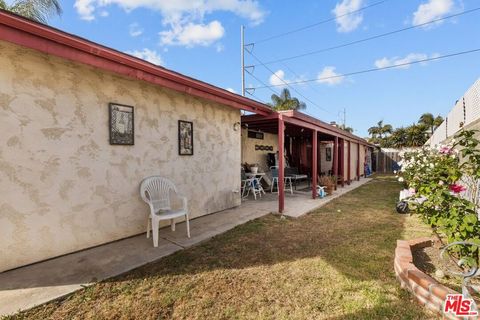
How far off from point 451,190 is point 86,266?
4.13 m

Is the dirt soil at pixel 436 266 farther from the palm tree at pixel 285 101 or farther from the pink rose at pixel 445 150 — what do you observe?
the palm tree at pixel 285 101

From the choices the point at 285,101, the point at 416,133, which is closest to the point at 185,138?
the point at 285,101

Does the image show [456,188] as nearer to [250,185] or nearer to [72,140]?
[72,140]

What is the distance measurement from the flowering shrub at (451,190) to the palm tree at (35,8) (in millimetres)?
11295

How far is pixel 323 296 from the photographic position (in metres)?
2.43

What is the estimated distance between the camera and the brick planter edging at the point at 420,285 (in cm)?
212

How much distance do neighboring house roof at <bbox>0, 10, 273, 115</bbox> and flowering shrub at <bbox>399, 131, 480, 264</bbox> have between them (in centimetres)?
359

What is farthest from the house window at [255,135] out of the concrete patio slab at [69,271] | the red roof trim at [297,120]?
the concrete patio slab at [69,271]

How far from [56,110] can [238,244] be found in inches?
122

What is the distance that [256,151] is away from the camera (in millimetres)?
9711

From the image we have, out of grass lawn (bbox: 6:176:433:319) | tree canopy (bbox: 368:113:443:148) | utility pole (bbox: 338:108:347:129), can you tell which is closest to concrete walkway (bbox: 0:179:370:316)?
grass lawn (bbox: 6:176:433:319)

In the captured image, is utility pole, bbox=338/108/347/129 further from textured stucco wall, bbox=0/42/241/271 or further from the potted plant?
textured stucco wall, bbox=0/42/241/271

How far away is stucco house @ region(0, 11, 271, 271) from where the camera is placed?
278 cm

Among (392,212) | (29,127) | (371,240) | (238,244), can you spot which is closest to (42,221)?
(29,127)
